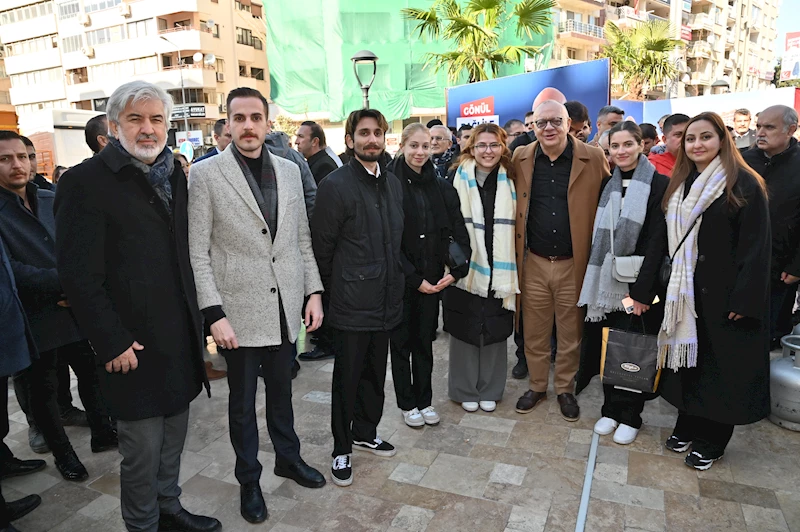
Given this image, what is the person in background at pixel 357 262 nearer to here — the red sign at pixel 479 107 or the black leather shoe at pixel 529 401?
the black leather shoe at pixel 529 401

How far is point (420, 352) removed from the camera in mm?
3748

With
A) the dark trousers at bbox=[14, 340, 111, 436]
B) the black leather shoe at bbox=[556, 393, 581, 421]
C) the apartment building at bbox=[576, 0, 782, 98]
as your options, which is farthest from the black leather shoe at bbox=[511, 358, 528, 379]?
the apartment building at bbox=[576, 0, 782, 98]

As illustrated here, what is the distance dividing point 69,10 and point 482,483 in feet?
165

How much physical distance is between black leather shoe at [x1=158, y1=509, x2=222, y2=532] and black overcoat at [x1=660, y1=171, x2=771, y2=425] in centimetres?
277

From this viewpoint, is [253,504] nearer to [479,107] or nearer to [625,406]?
[625,406]

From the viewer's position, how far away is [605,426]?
3.62m

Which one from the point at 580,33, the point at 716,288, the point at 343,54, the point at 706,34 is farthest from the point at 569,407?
the point at 706,34

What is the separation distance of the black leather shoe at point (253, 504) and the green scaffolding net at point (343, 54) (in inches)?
855

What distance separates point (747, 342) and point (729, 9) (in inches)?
2174

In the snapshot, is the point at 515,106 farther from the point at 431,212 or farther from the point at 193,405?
the point at 193,405

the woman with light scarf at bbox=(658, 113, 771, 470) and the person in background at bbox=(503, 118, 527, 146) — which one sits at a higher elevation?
the person in background at bbox=(503, 118, 527, 146)

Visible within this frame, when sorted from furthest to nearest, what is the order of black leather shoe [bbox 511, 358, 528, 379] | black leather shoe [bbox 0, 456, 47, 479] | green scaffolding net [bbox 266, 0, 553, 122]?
green scaffolding net [bbox 266, 0, 553, 122], black leather shoe [bbox 511, 358, 528, 379], black leather shoe [bbox 0, 456, 47, 479]

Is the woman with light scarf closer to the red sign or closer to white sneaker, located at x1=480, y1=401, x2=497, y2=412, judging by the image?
white sneaker, located at x1=480, y1=401, x2=497, y2=412

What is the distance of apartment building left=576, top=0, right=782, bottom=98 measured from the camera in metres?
35.7
